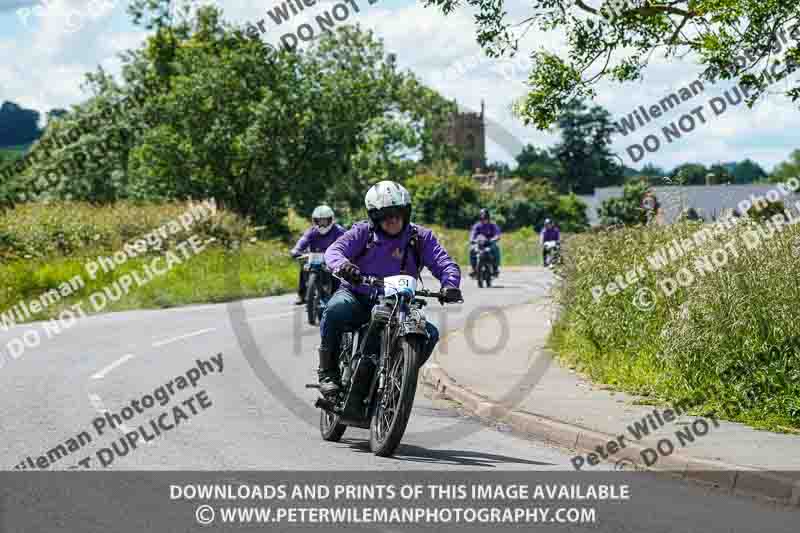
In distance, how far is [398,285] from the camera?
8.45 metres

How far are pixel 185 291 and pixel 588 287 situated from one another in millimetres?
16167

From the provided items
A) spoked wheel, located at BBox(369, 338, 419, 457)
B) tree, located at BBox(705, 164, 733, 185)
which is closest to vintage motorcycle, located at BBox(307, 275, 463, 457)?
spoked wheel, located at BBox(369, 338, 419, 457)

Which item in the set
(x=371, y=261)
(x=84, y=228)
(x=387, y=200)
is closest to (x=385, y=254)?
(x=371, y=261)

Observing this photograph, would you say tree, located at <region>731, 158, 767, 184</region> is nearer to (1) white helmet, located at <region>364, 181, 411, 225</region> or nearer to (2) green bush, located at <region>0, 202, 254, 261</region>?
(2) green bush, located at <region>0, 202, 254, 261</region>

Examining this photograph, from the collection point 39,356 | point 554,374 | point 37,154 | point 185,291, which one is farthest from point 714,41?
point 37,154

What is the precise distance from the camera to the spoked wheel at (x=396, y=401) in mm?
8078

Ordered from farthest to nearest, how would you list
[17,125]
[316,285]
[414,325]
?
1. [17,125]
2. [316,285]
3. [414,325]

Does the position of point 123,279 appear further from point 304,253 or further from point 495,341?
point 495,341

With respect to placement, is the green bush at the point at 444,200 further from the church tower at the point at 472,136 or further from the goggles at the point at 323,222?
the goggles at the point at 323,222

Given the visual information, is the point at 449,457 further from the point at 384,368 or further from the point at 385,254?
the point at 385,254

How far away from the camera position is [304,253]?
61.4 ft

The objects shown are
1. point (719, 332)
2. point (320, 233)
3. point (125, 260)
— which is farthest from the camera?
Result: point (125, 260)

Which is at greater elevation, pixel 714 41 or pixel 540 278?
pixel 714 41

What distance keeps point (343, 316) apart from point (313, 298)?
10.8 m
